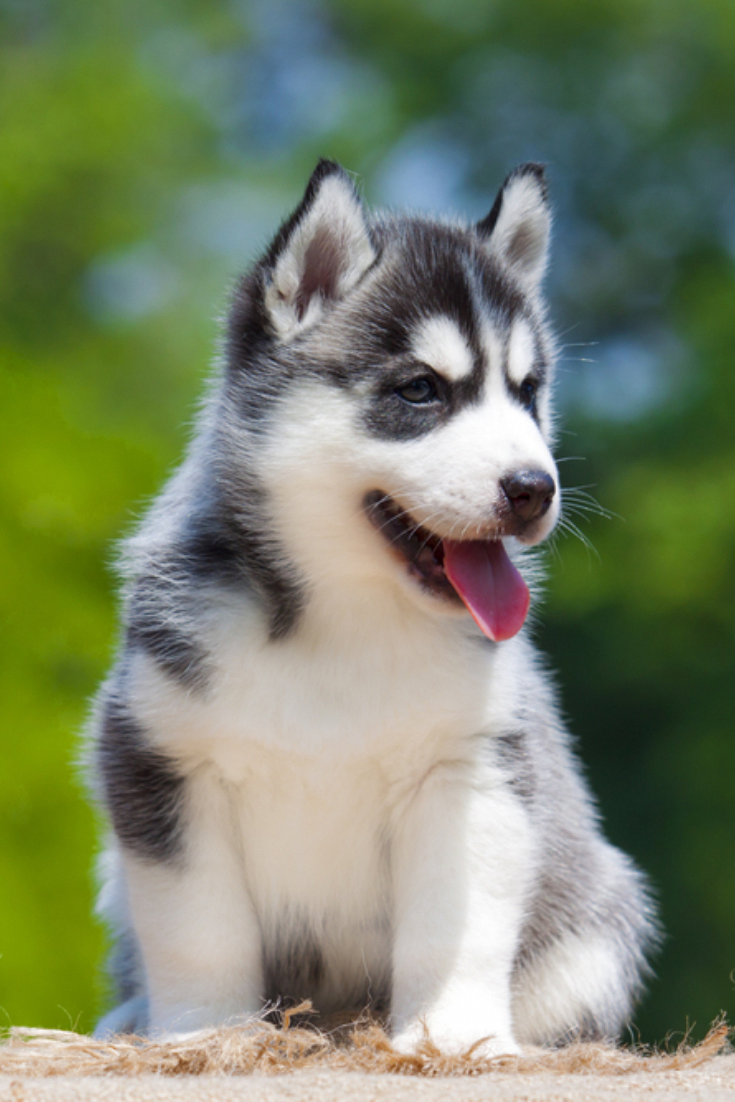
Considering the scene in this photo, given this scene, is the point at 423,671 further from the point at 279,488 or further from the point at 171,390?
the point at 171,390

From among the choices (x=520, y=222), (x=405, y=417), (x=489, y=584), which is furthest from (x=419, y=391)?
(x=520, y=222)

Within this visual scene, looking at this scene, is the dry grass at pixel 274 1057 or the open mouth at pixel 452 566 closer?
the dry grass at pixel 274 1057

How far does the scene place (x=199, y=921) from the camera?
3.14m

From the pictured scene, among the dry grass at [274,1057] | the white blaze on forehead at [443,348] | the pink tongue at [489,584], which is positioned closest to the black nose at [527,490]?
the pink tongue at [489,584]

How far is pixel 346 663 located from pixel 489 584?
413mm

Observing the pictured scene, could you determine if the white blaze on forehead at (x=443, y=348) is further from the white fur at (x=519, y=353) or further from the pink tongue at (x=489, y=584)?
the pink tongue at (x=489, y=584)

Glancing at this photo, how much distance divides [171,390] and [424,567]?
8038 mm

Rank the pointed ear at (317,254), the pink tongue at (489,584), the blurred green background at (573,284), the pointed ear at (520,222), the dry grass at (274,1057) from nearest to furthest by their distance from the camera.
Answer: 1. the dry grass at (274,1057)
2. the pink tongue at (489,584)
3. the pointed ear at (317,254)
4. the pointed ear at (520,222)
5. the blurred green background at (573,284)

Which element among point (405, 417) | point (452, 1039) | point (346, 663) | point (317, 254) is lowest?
point (452, 1039)

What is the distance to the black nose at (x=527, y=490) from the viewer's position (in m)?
2.94

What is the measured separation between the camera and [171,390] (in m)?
10.9

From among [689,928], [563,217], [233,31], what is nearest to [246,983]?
[689,928]

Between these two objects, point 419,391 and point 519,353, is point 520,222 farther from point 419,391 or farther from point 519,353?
point 419,391

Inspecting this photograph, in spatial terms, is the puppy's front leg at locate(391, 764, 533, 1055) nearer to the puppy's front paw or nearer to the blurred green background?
the puppy's front paw
